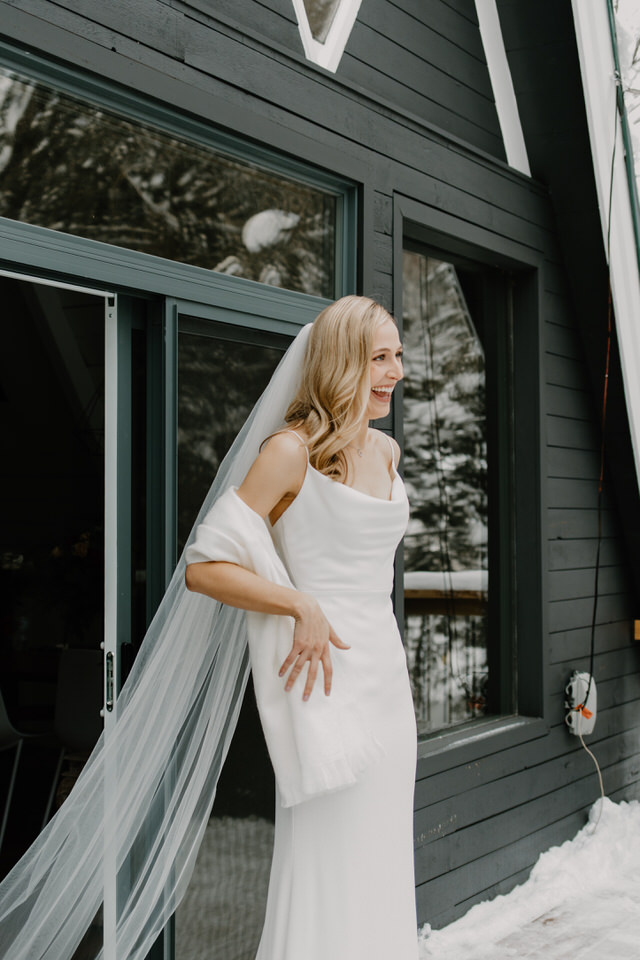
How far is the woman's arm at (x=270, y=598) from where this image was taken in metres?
2.04

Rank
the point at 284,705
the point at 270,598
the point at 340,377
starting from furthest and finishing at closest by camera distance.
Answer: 1. the point at 340,377
2. the point at 284,705
3. the point at 270,598

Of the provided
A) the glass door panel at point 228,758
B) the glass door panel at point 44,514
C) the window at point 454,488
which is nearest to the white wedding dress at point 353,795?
the glass door panel at point 228,758

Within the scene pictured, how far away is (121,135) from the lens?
100.0 inches

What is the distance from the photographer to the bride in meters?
2.10

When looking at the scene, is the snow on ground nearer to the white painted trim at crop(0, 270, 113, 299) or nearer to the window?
the window

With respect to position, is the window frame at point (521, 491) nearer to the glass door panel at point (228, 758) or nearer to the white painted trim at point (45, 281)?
the glass door panel at point (228, 758)

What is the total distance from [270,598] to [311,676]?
0.19 meters

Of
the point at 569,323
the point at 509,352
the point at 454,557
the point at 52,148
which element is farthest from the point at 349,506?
the point at 569,323

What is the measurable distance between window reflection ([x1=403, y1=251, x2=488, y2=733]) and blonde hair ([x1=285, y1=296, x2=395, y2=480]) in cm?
168

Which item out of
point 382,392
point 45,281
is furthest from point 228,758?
point 45,281

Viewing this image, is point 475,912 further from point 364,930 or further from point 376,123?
point 376,123

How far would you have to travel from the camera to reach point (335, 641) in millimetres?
2102

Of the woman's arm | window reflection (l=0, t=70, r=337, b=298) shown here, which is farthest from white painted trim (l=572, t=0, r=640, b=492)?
the woman's arm

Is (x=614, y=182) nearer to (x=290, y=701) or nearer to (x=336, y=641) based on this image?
(x=336, y=641)
